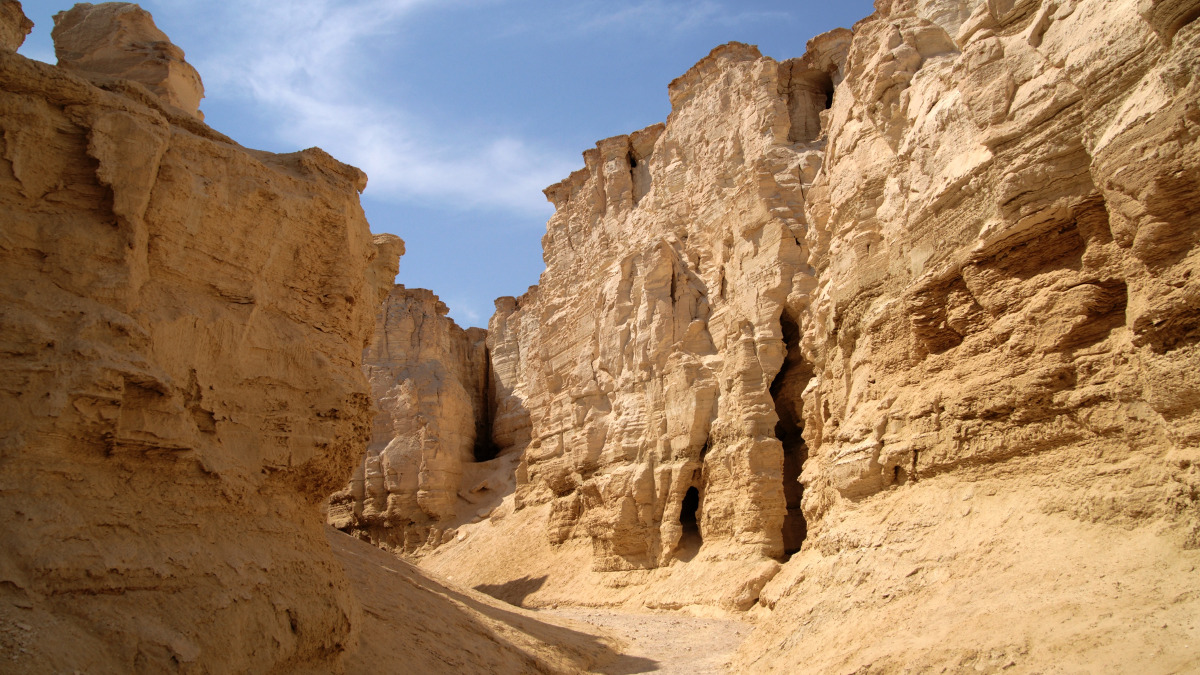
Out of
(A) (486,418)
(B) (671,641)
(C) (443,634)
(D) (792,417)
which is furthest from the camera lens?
(A) (486,418)

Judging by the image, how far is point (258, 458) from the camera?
24.1 ft

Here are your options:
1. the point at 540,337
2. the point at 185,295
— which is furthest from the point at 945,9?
the point at 540,337

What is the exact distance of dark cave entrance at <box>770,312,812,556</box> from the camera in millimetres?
20469

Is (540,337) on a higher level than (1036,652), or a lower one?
higher

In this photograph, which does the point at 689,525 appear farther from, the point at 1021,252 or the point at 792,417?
the point at 1021,252

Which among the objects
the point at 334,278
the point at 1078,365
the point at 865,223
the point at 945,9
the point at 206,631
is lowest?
the point at 206,631

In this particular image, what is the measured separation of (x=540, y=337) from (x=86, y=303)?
26.7 metres

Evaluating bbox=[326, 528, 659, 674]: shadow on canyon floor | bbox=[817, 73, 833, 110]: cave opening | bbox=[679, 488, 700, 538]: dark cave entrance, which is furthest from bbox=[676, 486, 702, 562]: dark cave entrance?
bbox=[817, 73, 833, 110]: cave opening

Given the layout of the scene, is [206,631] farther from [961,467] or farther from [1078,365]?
[1078,365]

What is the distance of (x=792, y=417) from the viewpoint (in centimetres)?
2145

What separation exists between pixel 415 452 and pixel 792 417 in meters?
20.3

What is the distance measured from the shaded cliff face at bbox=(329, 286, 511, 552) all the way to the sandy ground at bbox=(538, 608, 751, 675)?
1715cm

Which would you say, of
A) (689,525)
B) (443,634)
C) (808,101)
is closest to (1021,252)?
(443,634)

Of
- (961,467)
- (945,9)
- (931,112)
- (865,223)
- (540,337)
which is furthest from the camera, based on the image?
(540,337)
